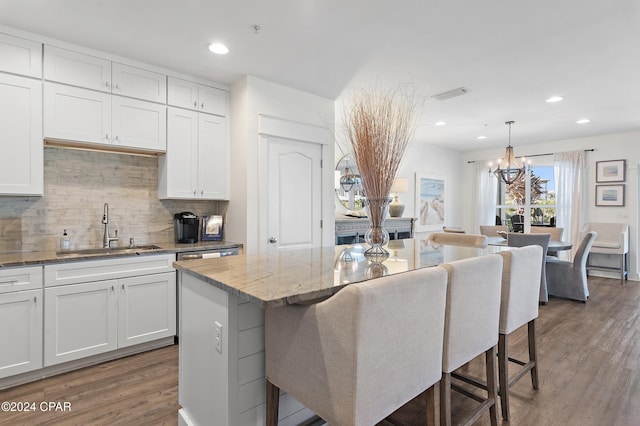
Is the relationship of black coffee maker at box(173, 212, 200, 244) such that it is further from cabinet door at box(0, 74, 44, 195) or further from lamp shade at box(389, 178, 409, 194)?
lamp shade at box(389, 178, 409, 194)

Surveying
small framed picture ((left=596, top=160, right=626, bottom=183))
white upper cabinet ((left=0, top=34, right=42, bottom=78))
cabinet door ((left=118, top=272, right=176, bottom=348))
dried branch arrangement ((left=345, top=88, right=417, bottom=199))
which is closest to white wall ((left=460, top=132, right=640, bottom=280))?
small framed picture ((left=596, top=160, right=626, bottom=183))

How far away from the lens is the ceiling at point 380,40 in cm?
223

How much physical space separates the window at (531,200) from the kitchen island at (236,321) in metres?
6.24

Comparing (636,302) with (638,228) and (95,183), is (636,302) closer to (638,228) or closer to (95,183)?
(638,228)

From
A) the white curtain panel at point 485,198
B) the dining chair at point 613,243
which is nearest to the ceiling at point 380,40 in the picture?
the dining chair at point 613,243

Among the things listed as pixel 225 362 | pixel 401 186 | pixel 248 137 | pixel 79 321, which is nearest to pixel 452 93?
pixel 401 186

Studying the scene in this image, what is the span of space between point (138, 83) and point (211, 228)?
58.2 inches

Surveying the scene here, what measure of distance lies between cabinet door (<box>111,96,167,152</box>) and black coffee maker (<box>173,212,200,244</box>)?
0.66 meters

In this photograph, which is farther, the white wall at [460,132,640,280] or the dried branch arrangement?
the white wall at [460,132,640,280]

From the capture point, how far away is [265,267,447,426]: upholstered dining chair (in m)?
1.09

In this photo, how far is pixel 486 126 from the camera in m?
5.34

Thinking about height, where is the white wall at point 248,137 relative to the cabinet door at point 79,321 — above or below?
above

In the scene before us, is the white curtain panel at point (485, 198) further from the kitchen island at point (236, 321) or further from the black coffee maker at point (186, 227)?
the kitchen island at point (236, 321)

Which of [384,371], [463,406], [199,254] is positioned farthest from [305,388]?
[199,254]
